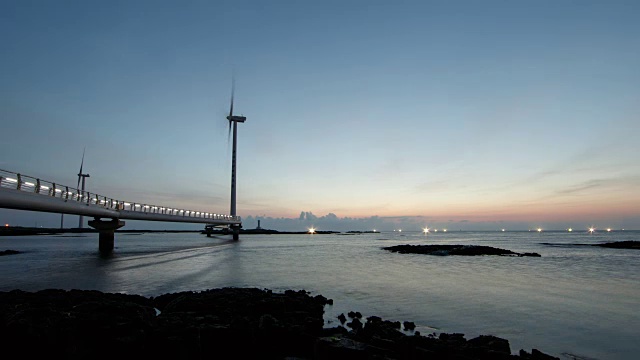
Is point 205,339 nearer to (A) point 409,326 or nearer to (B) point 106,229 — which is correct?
(A) point 409,326

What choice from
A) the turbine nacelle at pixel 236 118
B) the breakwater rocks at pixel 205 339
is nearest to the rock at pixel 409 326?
the breakwater rocks at pixel 205 339

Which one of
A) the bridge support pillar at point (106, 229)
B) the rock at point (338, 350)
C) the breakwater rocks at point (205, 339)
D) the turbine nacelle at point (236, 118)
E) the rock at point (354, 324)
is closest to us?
the rock at point (338, 350)

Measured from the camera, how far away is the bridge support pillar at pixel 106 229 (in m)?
59.6

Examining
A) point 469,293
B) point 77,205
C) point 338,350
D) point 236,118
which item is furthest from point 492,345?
point 236,118

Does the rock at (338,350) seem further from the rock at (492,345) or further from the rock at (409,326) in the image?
the rock at (409,326)

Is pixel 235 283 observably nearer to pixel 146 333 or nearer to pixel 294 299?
pixel 294 299

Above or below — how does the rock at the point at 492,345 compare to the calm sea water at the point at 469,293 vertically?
above

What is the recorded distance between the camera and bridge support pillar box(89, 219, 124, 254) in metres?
59.6

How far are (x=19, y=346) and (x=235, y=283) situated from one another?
19350 mm

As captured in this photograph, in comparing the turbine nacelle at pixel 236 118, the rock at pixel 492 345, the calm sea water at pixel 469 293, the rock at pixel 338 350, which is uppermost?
the turbine nacelle at pixel 236 118

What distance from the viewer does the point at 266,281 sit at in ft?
102

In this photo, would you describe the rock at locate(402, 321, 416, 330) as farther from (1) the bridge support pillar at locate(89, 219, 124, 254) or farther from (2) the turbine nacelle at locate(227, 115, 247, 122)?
(2) the turbine nacelle at locate(227, 115, 247, 122)

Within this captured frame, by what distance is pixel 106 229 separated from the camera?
60.1 m

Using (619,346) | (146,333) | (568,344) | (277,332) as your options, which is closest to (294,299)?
(277,332)
